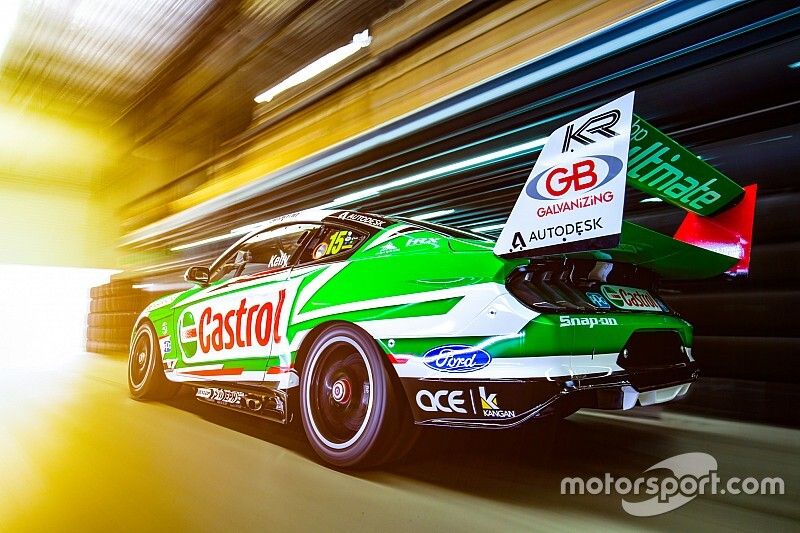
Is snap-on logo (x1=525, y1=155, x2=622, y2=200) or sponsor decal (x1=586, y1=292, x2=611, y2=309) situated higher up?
snap-on logo (x1=525, y1=155, x2=622, y2=200)

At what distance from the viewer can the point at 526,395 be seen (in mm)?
1828

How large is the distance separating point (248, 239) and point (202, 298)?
52 centimetres

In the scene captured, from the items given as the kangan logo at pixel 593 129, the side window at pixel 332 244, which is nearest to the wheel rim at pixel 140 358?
the side window at pixel 332 244

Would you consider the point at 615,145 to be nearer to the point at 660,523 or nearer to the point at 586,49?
the point at 660,523

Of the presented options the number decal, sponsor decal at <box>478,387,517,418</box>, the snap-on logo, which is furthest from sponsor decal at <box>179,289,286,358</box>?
the snap-on logo

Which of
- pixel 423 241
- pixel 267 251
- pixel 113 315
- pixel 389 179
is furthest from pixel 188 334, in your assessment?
pixel 113 315

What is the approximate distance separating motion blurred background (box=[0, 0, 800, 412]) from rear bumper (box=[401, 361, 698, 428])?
1449 millimetres

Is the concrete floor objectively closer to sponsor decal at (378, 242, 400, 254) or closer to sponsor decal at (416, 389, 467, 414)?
sponsor decal at (416, 389, 467, 414)

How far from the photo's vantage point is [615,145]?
5.74 ft

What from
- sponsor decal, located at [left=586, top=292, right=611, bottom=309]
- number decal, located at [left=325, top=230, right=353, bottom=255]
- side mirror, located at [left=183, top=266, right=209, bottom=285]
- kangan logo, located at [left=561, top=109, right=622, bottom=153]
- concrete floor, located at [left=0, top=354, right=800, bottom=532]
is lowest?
concrete floor, located at [left=0, top=354, right=800, bottom=532]

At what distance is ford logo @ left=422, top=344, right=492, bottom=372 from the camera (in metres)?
1.94

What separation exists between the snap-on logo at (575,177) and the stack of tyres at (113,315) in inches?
380

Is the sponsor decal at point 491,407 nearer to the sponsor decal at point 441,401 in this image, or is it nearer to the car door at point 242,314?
the sponsor decal at point 441,401

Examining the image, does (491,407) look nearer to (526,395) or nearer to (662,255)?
(526,395)
